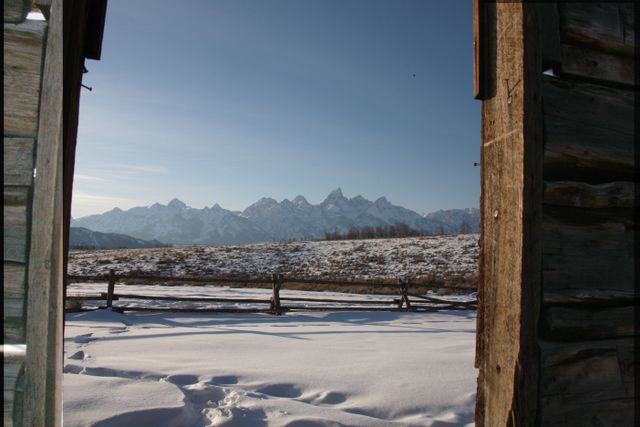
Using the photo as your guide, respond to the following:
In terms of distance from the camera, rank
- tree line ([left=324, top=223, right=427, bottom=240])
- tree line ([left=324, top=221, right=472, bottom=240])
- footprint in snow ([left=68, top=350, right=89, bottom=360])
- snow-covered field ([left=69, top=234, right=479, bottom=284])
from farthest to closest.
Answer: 1. tree line ([left=324, top=223, right=427, bottom=240])
2. tree line ([left=324, top=221, right=472, bottom=240])
3. snow-covered field ([left=69, top=234, right=479, bottom=284])
4. footprint in snow ([left=68, top=350, right=89, bottom=360])

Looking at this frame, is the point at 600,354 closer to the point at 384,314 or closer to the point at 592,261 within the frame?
the point at 592,261

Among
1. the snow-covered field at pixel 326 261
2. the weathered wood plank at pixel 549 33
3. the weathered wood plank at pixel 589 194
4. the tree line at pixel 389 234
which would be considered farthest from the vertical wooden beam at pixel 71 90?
the tree line at pixel 389 234

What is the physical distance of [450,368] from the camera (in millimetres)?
4613

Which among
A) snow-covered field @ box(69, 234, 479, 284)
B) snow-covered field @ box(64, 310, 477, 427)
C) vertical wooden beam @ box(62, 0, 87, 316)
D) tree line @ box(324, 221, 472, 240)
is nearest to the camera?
vertical wooden beam @ box(62, 0, 87, 316)

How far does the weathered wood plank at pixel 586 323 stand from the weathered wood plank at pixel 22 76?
6.22 feet

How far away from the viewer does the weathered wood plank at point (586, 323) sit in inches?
59.0

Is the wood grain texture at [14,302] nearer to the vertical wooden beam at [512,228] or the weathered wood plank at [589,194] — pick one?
the vertical wooden beam at [512,228]

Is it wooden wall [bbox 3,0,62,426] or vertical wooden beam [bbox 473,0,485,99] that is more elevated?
vertical wooden beam [bbox 473,0,485,99]

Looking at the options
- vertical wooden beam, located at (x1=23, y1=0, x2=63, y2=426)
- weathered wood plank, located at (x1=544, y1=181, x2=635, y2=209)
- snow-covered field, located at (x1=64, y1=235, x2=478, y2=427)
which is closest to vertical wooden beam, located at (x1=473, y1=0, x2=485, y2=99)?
weathered wood plank, located at (x1=544, y1=181, x2=635, y2=209)

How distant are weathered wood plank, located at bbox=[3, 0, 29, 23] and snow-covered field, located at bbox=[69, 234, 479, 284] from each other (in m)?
20.6

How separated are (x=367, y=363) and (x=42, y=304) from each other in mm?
3983

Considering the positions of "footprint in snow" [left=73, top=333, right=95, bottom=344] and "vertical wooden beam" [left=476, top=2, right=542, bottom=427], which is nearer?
"vertical wooden beam" [left=476, top=2, right=542, bottom=427]

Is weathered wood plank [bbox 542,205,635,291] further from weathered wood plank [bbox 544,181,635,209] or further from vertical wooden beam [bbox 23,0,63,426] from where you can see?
vertical wooden beam [bbox 23,0,63,426]

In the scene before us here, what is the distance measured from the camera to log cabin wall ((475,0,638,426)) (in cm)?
147
